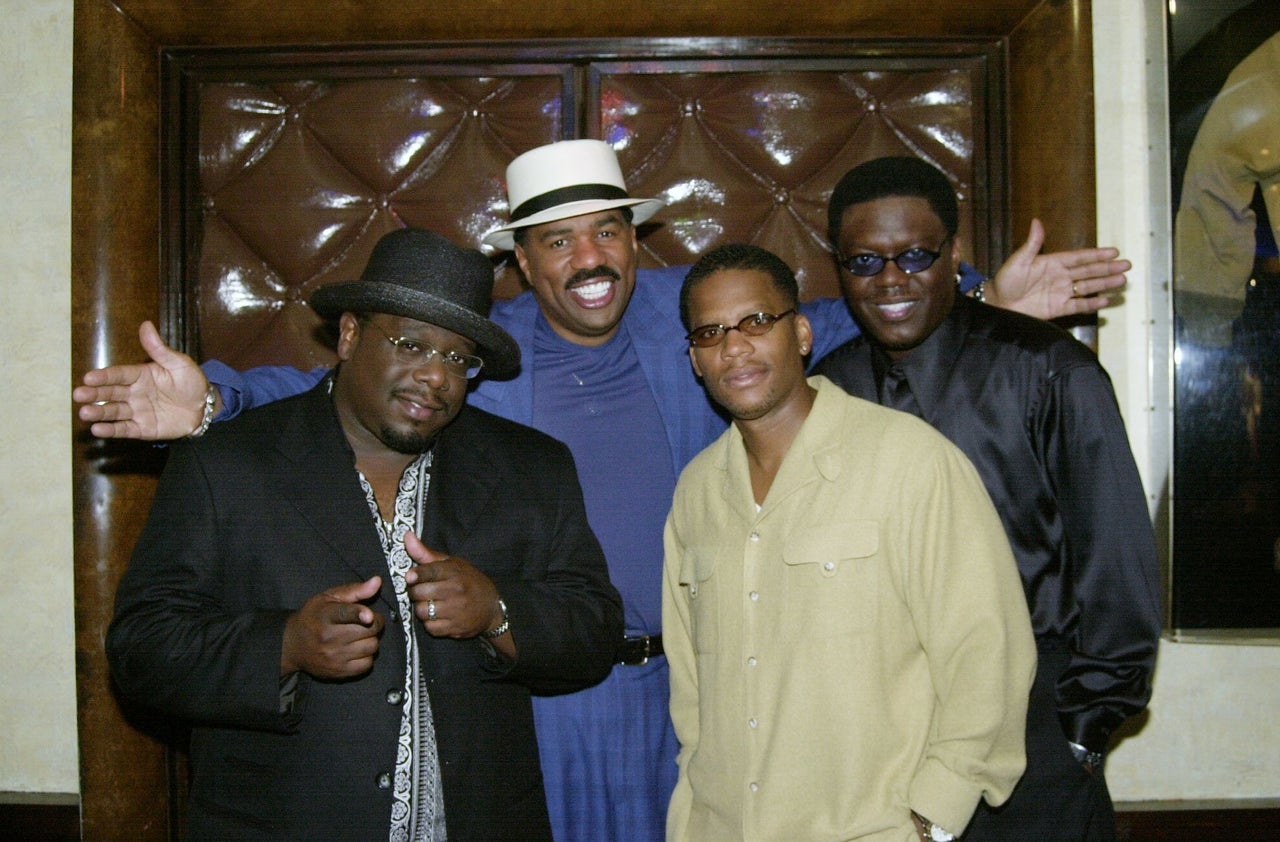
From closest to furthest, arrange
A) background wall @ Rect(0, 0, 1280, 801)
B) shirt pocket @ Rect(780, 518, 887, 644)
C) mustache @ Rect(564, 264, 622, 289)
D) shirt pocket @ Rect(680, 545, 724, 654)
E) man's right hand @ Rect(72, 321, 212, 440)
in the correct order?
shirt pocket @ Rect(780, 518, 887, 644), shirt pocket @ Rect(680, 545, 724, 654), man's right hand @ Rect(72, 321, 212, 440), mustache @ Rect(564, 264, 622, 289), background wall @ Rect(0, 0, 1280, 801)

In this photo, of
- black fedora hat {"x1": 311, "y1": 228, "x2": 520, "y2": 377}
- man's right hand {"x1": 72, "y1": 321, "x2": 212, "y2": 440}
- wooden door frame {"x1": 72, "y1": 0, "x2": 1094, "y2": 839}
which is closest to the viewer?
black fedora hat {"x1": 311, "y1": 228, "x2": 520, "y2": 377}

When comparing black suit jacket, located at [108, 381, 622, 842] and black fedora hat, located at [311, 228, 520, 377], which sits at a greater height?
black fedora hat, located at [311, 228, 520, 377]

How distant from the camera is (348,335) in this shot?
7.33 ft

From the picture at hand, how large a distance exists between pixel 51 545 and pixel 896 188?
2892 mm

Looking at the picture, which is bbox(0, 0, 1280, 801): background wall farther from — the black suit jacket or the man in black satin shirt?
the black suit jacket

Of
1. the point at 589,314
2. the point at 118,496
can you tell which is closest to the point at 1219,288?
the point at 589,314

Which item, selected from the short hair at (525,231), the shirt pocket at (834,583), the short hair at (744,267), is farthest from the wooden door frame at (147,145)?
the shirt pocket at (834,583)

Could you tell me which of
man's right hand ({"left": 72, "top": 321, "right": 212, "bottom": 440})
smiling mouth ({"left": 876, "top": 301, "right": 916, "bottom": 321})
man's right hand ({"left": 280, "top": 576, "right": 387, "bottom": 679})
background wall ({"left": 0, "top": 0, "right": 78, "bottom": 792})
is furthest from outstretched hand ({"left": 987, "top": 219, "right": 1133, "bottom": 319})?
background wall ({"left": 0, "top": 0, "right": 78, "bottom": 792})

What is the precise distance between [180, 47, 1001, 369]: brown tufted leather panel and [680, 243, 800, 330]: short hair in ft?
3.75

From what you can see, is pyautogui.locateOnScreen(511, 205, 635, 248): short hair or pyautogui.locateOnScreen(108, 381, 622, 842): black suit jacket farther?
pyautogui.locateOnScreen(511, 205, 635, 248): short hair

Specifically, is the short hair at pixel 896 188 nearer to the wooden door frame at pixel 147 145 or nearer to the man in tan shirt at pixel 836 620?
the man in tan shirt at pixel 836 620

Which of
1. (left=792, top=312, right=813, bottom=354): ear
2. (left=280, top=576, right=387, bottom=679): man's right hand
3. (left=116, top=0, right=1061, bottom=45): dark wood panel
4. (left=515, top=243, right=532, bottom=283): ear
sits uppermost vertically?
(left=116, top=0, right=1061, bottom=45): dark wood panel

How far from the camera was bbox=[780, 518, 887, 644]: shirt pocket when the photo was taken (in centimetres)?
181

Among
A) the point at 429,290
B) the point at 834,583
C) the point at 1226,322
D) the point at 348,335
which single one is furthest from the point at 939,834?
the point at 1226,322
